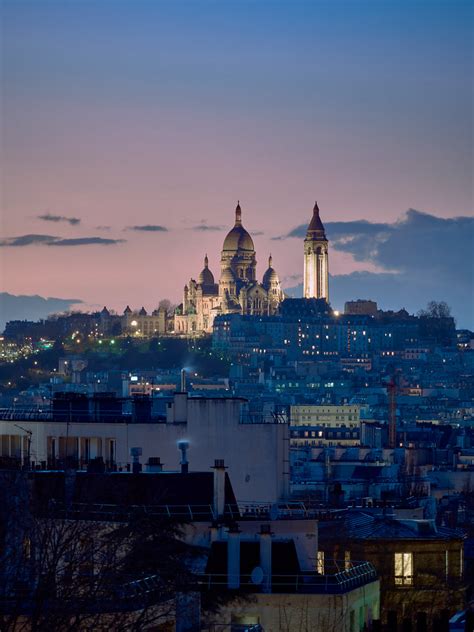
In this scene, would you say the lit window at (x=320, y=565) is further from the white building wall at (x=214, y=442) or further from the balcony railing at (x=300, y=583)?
the white building wall at (x=214, y=442)

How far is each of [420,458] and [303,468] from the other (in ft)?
60.1

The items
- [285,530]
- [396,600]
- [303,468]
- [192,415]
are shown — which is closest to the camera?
[285,530]

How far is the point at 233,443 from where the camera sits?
91.1 ft

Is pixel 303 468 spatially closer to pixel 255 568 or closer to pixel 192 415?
pixel 192 415

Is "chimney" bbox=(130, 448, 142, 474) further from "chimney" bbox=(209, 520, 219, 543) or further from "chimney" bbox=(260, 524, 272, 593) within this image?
"chimney" bbox=(260, 524, 272, 593)

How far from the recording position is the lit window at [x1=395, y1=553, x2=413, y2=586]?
24.4 meters

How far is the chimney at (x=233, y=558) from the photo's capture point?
19.8m

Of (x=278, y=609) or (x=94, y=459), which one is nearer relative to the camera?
(x=278, y=609)

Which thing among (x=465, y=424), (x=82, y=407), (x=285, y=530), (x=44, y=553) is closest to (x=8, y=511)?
(x=44, y=553)

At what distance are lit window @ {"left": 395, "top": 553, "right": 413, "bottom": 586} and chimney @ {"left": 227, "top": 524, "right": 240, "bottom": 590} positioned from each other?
3954 mm

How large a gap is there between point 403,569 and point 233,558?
15.5ft

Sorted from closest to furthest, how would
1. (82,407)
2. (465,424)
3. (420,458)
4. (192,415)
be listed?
1. (192,415)
2. (82,407)
3. (420,458)
4. (465,424)

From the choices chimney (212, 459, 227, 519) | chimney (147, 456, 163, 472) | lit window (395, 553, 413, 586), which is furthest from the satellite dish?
chimney (147, 456, 163, 472)

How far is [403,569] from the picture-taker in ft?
80.9
